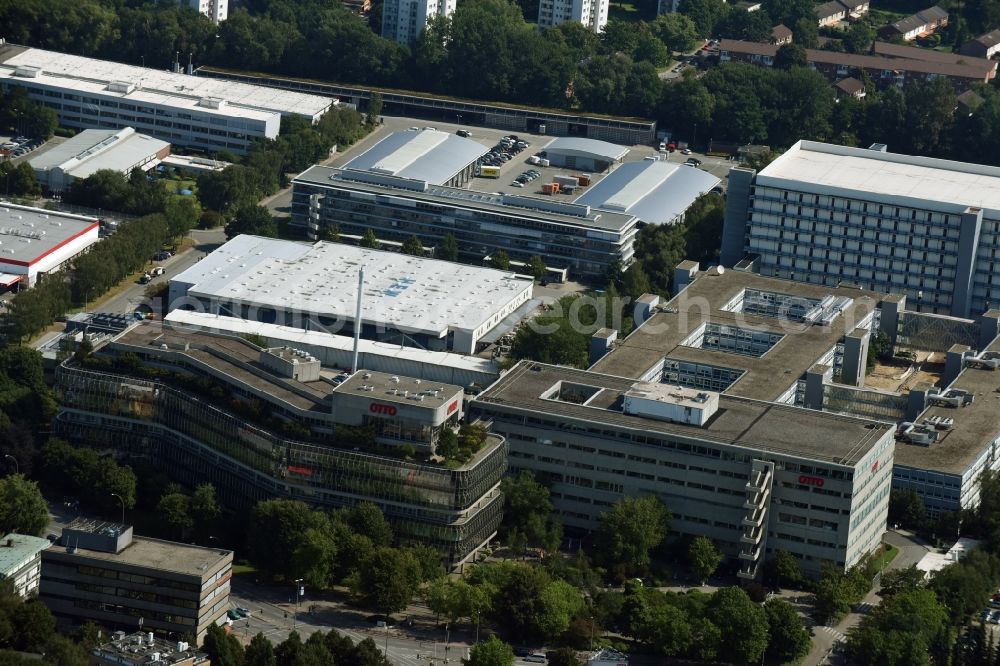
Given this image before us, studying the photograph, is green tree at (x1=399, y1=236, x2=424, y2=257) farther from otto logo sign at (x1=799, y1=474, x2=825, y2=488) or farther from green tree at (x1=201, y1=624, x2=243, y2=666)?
green tree at (x1=201, y1=624, x2=243, y2=666)

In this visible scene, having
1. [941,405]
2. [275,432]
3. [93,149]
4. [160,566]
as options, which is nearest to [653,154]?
[93,149]

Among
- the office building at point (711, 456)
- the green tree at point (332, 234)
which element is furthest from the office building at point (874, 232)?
the green tree at point (332, 234)

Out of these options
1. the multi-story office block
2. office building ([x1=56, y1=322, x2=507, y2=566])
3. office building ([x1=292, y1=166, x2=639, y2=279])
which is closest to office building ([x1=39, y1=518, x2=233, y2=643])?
office building ([x1=56, y1=322, x2=507, y2=566])

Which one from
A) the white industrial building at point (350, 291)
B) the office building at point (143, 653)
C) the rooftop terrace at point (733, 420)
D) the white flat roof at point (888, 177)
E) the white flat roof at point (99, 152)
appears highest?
the white flat roof at point (888, 177)

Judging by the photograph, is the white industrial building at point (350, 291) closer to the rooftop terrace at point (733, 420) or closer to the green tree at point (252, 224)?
the green tree at point (252, 224)

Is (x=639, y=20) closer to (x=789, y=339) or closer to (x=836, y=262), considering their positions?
(x=836, y=262)
